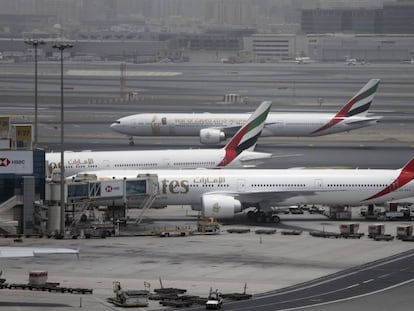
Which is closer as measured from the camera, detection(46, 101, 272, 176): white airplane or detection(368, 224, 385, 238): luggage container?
detection(368, 224, 385, 238): luggage container

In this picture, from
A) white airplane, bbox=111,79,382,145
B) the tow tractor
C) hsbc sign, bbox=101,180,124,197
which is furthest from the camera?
white airplane, bbox=111,79,382,145

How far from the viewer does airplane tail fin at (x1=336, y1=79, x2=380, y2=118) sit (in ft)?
426

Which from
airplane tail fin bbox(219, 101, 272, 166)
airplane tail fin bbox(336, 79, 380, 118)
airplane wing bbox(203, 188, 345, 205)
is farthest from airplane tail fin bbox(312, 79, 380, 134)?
airplane wing bbox(203, 188, 345, 205)

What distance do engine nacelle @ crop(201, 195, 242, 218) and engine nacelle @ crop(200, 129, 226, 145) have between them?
46437mm

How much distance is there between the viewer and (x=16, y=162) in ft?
242

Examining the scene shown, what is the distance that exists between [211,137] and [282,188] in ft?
151

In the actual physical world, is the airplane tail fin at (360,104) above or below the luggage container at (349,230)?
above

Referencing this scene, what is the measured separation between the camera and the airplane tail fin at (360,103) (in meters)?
130

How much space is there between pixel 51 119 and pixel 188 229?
271 ft

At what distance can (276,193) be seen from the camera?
77.9 meters

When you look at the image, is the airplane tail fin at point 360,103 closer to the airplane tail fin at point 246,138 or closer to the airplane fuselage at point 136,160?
the airplane tail fin at point 246,138

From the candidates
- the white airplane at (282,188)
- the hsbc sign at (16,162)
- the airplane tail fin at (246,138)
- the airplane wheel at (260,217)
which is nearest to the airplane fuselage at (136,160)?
the airplane tail fin at (246,138)

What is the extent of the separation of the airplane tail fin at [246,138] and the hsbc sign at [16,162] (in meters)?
20.9

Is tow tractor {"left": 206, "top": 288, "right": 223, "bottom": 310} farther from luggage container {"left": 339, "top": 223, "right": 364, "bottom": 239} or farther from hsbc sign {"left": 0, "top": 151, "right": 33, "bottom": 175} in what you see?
hsbc sign {"left": 0, "top": 151, "right": 33, "bottom": 175}
